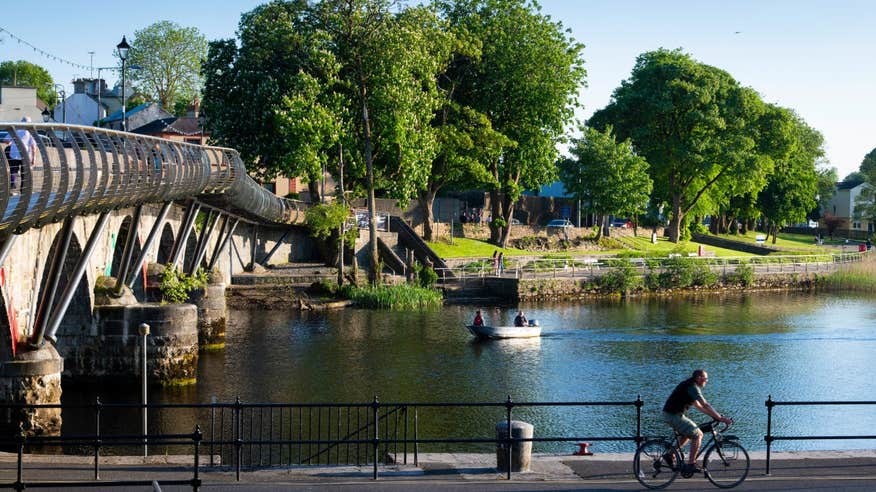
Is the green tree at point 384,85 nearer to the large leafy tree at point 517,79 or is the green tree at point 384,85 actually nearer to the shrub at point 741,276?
the large leafy tree at point 517,79

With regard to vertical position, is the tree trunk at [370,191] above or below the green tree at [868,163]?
below

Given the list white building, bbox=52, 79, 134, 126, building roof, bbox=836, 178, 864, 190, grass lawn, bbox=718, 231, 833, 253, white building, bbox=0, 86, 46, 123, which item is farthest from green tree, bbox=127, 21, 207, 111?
building roof, bbox=836, 178, 864, 190

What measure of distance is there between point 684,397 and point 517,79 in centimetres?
5910

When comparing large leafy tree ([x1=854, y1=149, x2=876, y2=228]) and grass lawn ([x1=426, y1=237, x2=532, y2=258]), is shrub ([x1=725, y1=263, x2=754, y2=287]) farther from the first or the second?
large leafy tree ([x1=854, y1=149, x2=876, y2=228])

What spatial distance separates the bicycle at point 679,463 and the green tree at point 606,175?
6745 cm

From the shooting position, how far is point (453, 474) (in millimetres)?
17781

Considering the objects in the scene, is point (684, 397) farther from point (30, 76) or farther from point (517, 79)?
point (30, 76)

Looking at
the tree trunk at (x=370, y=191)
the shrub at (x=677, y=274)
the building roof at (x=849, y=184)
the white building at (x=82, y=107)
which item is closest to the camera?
the tree trunk at (x=370, y=191)

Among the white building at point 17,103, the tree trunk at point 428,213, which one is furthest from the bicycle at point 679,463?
the white building at point 17,103

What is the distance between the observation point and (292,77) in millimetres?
59969

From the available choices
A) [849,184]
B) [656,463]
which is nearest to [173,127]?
[656,463]

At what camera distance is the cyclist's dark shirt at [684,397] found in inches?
680

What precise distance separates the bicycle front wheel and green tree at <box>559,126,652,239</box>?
67.1 meters

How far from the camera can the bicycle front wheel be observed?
17.3 metres
